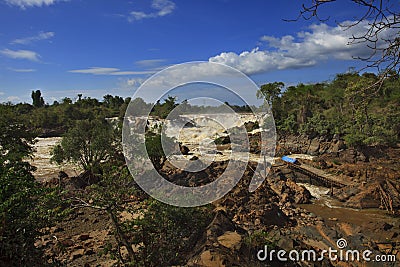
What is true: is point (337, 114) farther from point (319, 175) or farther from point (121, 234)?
point (121, 234)

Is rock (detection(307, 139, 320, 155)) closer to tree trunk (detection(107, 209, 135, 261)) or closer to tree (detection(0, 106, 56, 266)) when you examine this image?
tree trunk (detection(107, 209, 135, 261))

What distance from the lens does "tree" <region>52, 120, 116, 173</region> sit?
1460 centimetres

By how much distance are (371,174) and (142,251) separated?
12.3 metres

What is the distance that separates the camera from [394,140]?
20031mm

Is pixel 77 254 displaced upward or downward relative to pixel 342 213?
upward

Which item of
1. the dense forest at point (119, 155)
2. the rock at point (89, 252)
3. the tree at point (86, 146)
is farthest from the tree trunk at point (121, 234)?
the tree at point (86, 146)

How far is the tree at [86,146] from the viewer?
14.6m

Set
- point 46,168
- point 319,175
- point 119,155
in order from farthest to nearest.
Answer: point 46,168
point 319,175
point 119,155

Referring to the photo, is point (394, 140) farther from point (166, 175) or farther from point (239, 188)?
point (166, 175)

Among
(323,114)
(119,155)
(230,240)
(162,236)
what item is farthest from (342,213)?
(323,114)

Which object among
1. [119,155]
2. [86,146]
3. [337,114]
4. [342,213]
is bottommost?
[342,213]

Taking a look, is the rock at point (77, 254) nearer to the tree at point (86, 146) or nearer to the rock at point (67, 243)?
the rock at point (67, 243)

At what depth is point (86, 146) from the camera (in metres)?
14.9

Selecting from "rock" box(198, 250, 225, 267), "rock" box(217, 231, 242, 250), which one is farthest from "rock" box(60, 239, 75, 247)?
"rock" box(198, 250, 225, 267)
